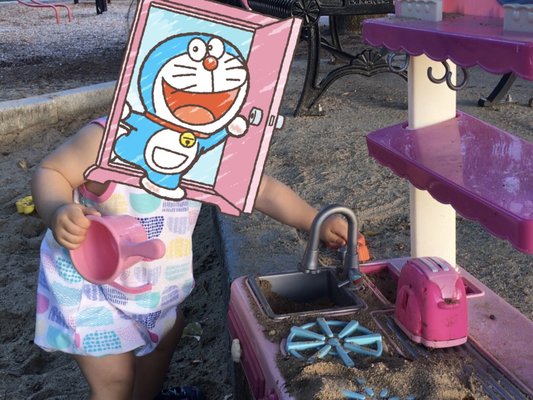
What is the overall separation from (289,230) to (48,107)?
2.44 meters

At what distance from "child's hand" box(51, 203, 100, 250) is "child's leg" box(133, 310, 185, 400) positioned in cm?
52

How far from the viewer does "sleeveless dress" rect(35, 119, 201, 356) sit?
1.72m

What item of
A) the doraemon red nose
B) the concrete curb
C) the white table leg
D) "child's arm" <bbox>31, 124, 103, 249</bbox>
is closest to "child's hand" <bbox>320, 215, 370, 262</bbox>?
the white table leg

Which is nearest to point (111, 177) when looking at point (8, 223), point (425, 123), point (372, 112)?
point (425, 123)

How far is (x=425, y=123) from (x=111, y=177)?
2.61ft

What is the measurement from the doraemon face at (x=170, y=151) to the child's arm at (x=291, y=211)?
23.1 inches

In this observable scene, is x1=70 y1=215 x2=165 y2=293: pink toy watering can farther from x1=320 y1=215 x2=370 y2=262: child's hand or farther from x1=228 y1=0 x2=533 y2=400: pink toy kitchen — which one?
x1=320 y1=215 x2=370 y2=262: child's hand

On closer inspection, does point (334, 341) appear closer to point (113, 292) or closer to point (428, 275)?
point (428, 275)

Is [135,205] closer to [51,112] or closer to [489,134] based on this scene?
[489,134]

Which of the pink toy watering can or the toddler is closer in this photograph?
the pink toy watering can

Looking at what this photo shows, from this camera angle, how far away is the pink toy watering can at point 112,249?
Answer: 1.38 metres

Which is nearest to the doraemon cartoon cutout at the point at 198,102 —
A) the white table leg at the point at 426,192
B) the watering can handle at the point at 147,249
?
the watering can handle at the point at 147,249

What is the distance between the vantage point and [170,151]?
1274mm

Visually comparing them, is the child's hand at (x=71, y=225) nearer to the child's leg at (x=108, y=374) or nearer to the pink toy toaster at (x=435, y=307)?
the child's leg at (x=108, y=374)
